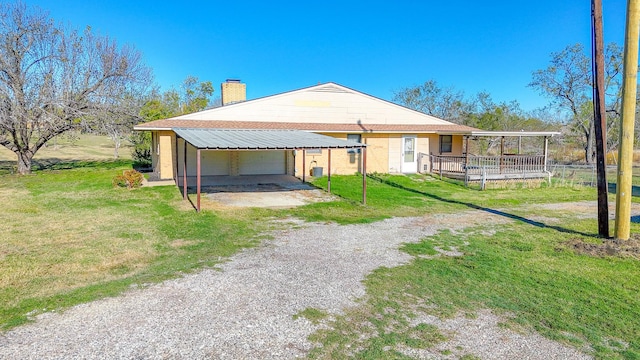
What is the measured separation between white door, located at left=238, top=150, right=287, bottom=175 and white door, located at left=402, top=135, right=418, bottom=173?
20.1ft

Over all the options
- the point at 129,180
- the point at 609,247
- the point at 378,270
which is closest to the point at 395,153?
the point at 129,180

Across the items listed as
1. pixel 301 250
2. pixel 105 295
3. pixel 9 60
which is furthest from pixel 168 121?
pixel 105 295

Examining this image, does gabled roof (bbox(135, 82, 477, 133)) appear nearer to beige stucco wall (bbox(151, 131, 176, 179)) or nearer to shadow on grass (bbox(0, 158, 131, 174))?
beige stucco wall (bbox(151, 131, 176, 179))

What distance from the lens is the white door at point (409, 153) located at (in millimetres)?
19734

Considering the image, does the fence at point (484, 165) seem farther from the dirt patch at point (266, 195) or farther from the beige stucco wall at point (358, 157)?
the dirt patch at point (266, 195)

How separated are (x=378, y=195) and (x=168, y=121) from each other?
9014 millimetres

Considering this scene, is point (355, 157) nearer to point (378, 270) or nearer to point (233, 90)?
point (233, 90)

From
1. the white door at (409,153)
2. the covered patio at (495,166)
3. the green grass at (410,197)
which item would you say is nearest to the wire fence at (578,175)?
the covered patio at (495,166)

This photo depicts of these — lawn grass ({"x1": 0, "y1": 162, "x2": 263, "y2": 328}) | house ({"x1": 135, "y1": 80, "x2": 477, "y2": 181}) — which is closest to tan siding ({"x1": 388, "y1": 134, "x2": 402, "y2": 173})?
house ({"x1": 135, "y1": 80, "x2": 477, "y2": 181})

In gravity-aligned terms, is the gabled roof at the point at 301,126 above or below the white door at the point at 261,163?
above

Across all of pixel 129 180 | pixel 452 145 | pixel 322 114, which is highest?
pixel 322 114

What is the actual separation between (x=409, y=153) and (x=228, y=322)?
1686 centimetres

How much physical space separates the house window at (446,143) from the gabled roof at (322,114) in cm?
65

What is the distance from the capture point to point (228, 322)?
426 cm
